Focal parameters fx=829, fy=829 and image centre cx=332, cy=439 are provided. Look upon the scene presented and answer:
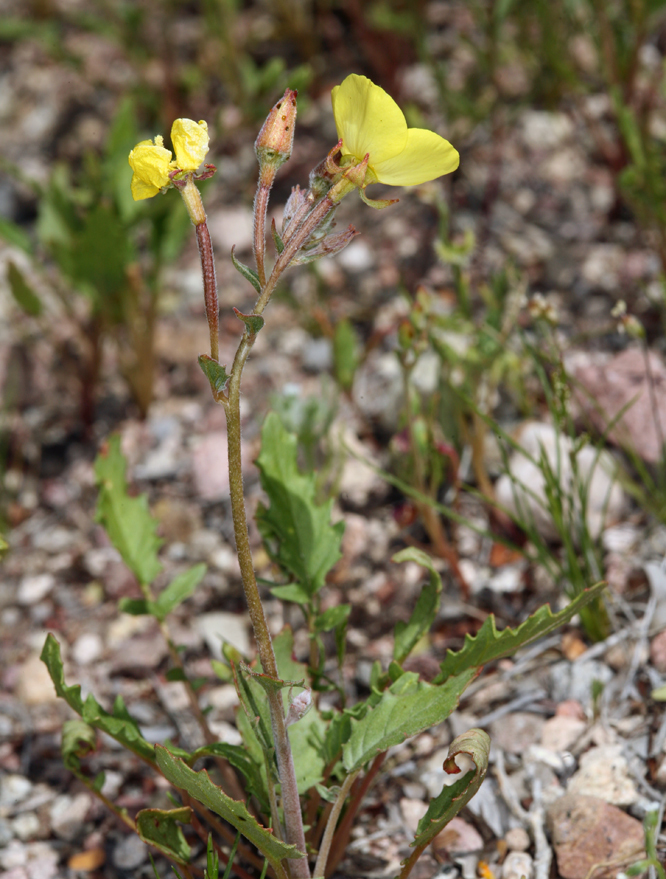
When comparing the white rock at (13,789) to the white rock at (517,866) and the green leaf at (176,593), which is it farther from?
the white rock at (517,866)

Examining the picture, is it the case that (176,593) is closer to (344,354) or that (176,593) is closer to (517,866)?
(517,866)

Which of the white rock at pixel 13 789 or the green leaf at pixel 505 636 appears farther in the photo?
the white rock at pixel 13 789

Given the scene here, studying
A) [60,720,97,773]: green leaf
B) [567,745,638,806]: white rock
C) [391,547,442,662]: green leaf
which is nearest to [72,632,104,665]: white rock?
[60,720,97,773]: green leaf

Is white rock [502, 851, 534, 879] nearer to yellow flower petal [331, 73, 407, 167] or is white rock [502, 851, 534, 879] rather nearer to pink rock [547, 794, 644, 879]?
pink rock [547, 794, 644, 879]

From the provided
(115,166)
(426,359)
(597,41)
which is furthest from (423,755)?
(597,41)

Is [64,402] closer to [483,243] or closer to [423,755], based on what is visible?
[483,243]

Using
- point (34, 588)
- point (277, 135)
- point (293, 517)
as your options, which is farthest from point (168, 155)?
point (34, 588)

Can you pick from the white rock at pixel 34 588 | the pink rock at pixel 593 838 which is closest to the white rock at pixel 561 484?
the pink rock at pixel 593 838
